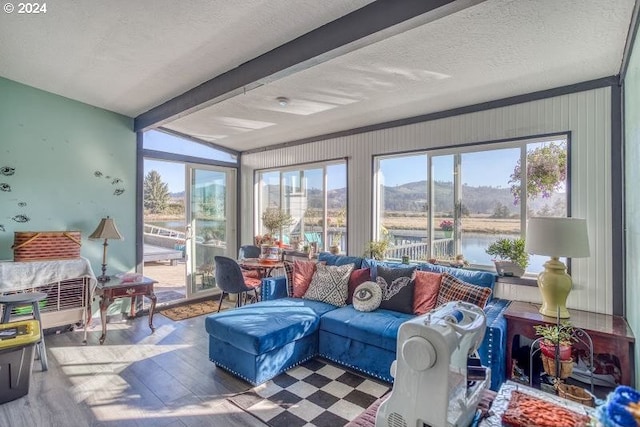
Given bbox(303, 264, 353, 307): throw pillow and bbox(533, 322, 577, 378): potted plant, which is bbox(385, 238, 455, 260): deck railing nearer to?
bbox(303, 264, 353, 307): throw pillow

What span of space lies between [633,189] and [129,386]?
3.82 metres

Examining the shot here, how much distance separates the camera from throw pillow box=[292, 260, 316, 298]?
3.68 metres

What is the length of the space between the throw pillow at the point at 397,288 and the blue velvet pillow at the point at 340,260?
0.41 meters

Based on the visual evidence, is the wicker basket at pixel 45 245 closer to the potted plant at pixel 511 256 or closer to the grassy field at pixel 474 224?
the grassy field at pixel 474 224

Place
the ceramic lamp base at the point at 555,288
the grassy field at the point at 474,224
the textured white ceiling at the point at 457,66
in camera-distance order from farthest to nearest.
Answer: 1. the grassy field at the point at 474,224
2. the ceramic lamp base at the point at 555,288
3. the textured white ceiling at the point at 457,66

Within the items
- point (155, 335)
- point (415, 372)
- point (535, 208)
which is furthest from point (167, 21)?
point (535, 208)

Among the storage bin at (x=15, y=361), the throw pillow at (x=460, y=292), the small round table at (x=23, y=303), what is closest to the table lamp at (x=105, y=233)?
the small round table at (x=23, y=303)

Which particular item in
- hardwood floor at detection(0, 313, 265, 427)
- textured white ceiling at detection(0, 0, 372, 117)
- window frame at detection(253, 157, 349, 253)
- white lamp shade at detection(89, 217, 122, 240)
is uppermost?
textured white ceiling at detection(0, 0, 372, 117)

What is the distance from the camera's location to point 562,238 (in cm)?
224

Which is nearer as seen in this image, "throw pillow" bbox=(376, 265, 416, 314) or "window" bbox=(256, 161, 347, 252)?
"throw pillow" bbox=(376, 265, 416, 314)

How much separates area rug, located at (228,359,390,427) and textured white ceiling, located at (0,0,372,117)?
2673 mm

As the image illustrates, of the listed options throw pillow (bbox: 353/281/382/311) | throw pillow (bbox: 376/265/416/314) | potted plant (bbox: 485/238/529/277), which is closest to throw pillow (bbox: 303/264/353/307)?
throw pillow (bbox: 353/281/382/311)

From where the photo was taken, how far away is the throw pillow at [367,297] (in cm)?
311

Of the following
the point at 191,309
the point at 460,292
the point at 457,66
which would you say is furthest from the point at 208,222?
the point at 457,66
